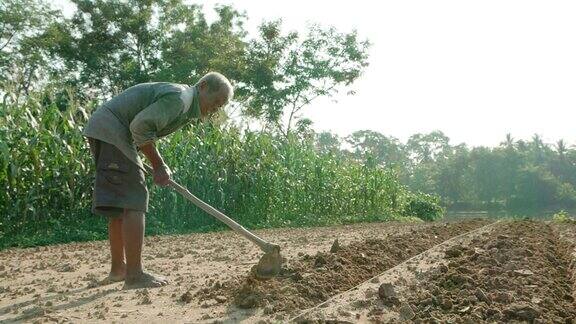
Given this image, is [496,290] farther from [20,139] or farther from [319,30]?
[319,30]

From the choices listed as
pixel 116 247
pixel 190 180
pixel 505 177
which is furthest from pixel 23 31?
pixel 505 177

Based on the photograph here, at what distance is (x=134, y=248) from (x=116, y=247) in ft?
1.10

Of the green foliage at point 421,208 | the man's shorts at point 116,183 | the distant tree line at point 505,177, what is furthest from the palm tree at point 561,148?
the man's shorts at point 116,183

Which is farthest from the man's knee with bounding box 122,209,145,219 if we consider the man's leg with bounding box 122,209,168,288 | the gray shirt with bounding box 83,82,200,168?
the gray shirt with bounding box 83,82,200,168

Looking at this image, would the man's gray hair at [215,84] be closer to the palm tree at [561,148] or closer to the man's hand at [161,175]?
the man's hand at [161,175]

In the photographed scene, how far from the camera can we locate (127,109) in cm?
384

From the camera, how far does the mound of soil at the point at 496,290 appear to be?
10.2ft

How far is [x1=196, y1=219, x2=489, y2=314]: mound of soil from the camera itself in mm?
3340

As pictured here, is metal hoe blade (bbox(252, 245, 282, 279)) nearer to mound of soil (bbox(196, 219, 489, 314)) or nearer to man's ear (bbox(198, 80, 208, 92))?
mound of soil (bbox(196, 219, 489, 314))

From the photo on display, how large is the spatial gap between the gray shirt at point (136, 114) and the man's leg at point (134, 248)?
36 cm

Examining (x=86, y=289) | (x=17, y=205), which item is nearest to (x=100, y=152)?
(x=86, y=289)

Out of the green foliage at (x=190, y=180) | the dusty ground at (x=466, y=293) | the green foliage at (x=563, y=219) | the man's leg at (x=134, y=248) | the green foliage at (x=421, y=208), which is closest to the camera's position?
the dusty ground at (x=466, y=293)

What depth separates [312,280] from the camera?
12.4ft

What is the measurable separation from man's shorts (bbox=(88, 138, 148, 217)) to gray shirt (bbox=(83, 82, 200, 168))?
7 centimetres
